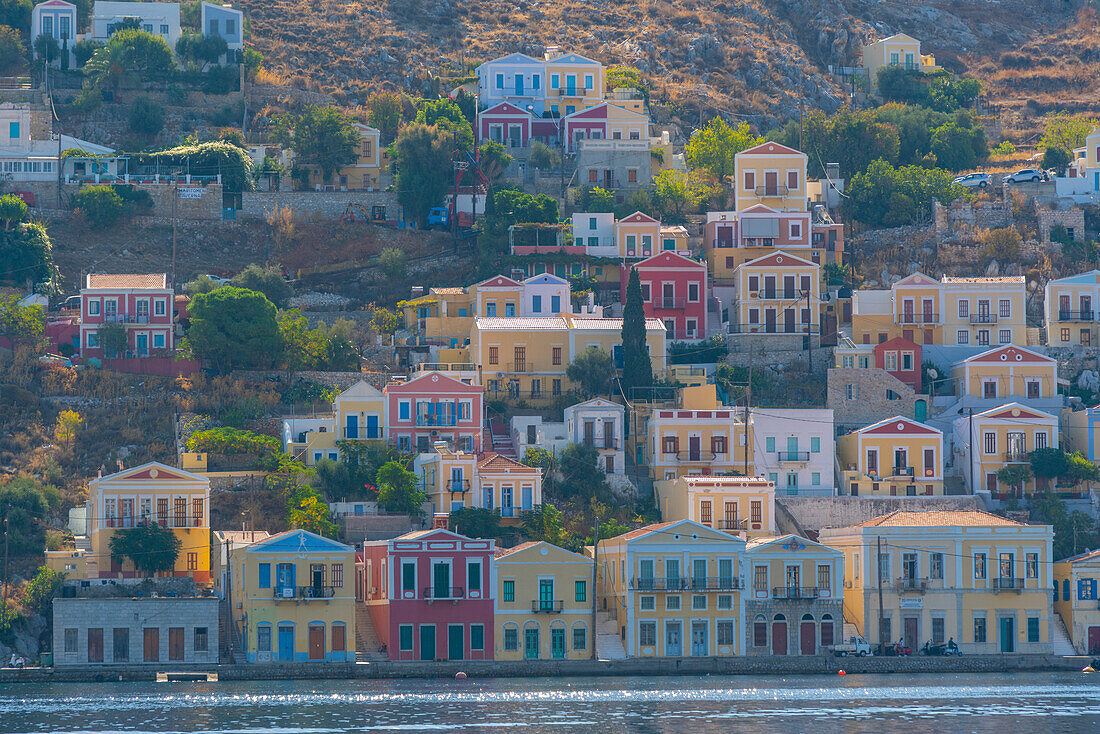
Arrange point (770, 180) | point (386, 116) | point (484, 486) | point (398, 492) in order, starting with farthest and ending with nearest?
point (386, 116) → point (770, 180) → point (484, 486) → point (398, 492)

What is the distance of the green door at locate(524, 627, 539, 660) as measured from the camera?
8200 cm

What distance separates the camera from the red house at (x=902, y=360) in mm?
102125

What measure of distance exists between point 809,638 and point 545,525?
11.8 metres

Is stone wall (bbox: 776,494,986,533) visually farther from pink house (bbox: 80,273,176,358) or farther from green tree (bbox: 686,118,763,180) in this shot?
green tree (bbox: 686,118,763,180)

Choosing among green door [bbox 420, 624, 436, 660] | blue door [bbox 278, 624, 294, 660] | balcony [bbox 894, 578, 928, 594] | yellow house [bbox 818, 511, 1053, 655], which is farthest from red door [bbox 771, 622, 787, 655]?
blue door [bbox 278, 624, 294, 660]

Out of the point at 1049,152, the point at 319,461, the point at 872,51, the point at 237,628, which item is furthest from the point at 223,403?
the point at 872,51

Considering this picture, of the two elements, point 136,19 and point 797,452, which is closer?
point 797,452

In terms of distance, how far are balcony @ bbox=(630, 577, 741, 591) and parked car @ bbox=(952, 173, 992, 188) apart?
43.1 meters

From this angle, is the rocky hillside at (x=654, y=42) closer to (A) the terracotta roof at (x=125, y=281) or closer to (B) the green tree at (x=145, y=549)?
Result: (A) the terracotta roof at (x=125, y=281)

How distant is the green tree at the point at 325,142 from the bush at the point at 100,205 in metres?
10.7

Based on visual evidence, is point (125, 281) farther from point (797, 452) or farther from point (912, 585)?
point (912, 585)

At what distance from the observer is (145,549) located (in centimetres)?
8288

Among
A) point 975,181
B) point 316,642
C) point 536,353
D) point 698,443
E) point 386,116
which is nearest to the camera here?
point 316,642

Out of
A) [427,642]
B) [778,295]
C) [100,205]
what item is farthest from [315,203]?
[427,642]
